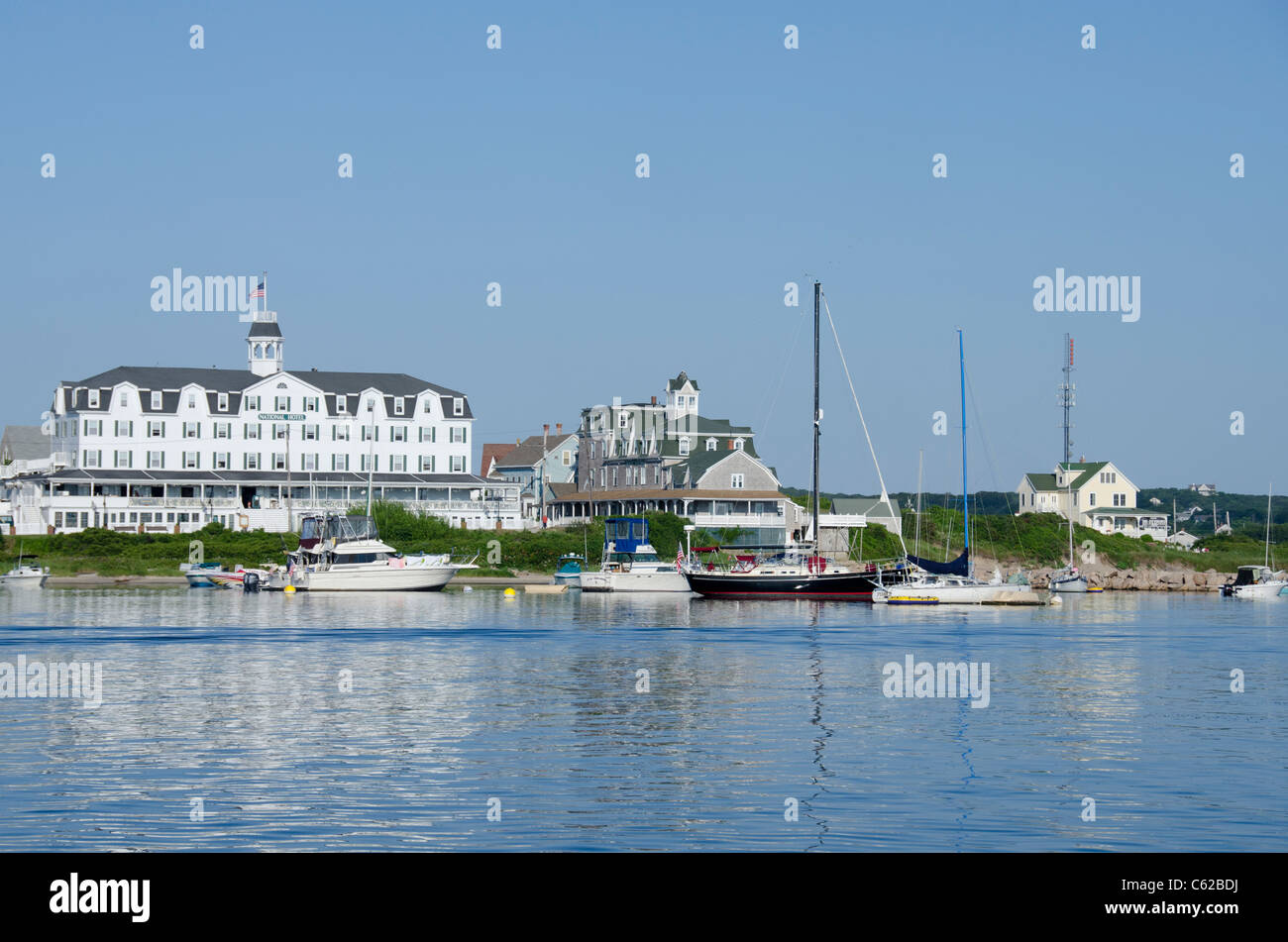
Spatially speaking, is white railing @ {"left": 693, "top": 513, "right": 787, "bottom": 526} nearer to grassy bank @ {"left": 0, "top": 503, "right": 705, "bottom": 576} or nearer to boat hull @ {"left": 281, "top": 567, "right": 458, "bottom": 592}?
grassy bank @ {"left": 0, "top": 503, "right": 705, "bottom": 576}

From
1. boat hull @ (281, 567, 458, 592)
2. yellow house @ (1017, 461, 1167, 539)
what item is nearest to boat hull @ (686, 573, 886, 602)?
boat hull @ (281, 567, 458, 592)

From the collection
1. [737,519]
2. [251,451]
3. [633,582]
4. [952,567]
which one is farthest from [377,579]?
[737,519]

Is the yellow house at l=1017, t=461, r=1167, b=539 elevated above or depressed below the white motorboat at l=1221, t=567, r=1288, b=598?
above

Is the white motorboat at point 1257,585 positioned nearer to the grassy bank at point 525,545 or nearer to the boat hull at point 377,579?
the grassy bank at point 525,545

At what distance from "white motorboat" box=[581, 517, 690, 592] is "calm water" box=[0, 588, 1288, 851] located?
34.3 meters

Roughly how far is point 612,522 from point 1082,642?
5582 centimetres

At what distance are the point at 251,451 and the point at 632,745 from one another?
8905 centimetres

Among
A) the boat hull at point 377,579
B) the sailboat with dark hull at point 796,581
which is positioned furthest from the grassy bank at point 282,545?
the sailboat with dark hull at point 796,581

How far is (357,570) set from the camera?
80.7 m

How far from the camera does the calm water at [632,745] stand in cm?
1658

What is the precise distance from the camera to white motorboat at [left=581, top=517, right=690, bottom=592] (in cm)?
8375

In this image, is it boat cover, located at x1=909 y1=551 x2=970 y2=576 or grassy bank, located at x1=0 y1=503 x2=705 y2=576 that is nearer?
boat cover, located at x1=909 y1=551 x2=970 y2=576
